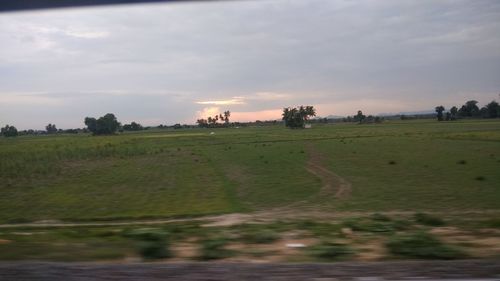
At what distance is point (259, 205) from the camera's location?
19000 millimetres

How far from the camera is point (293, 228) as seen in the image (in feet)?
34.2

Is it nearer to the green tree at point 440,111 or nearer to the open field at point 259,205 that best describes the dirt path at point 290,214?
the open field at point 259,205

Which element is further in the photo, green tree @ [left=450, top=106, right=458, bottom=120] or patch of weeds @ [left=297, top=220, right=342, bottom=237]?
green tree @ [left=450, top=106, right=458, bottom=120]

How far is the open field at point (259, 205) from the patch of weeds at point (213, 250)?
0.14ft

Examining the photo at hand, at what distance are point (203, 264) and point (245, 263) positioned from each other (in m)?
0.56

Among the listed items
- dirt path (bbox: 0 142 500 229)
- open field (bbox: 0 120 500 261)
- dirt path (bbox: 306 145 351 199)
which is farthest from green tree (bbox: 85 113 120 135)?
dirt path (bbox: 0 142 500 229)

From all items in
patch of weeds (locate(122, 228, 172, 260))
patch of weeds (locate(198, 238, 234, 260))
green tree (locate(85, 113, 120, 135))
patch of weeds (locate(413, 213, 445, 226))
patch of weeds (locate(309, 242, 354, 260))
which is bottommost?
patch of weeds (locate(413, 213, 445, 226))

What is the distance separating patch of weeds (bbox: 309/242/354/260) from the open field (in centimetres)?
2

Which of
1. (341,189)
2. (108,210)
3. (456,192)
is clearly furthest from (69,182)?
(456,192)

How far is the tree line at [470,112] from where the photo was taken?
113875 millimetres

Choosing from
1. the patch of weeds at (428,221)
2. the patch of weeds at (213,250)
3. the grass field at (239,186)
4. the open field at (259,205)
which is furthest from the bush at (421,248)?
the grass field at (239,186)

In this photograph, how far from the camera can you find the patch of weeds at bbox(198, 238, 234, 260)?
6.89 meters

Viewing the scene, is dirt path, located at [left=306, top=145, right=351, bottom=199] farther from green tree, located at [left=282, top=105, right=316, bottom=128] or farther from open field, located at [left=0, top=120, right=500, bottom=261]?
green tree, located at [left=282, top=105, right=316, bottom=128]

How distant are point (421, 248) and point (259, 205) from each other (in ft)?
40.4
